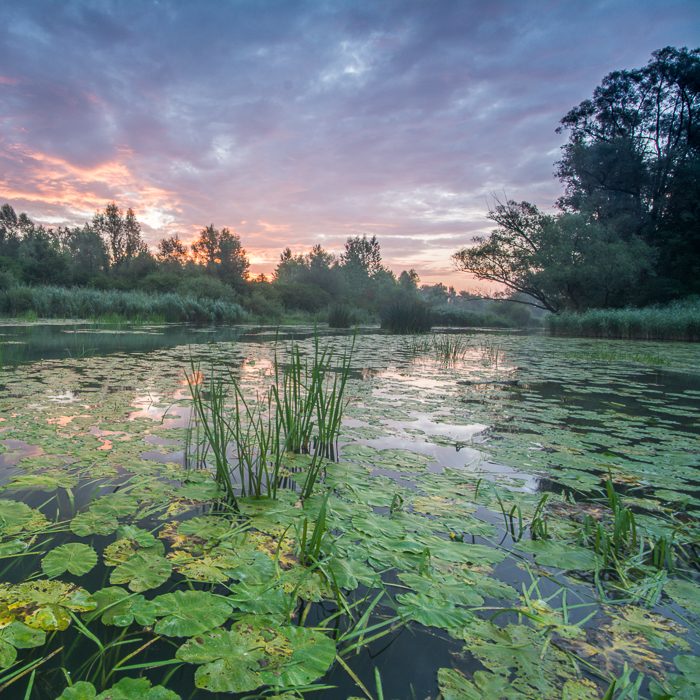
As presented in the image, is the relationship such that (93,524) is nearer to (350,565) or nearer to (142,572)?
(142,572)

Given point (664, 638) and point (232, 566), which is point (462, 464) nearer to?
point (664, 638)

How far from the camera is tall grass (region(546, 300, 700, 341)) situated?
37.0 feet

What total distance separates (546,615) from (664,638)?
253 mm

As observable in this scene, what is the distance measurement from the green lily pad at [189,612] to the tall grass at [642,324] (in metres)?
14.4

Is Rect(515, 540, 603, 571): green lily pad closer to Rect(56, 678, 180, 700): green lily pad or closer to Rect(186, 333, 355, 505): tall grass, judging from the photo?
Rect(186, 333, 355, 505): tall grass

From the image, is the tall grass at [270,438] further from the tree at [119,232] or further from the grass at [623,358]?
the tree at [119,232]

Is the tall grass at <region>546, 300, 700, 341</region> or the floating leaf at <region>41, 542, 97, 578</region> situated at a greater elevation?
the tall grass at <region>546, 300, 700, 341</region>

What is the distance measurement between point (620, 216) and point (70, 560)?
891 inches

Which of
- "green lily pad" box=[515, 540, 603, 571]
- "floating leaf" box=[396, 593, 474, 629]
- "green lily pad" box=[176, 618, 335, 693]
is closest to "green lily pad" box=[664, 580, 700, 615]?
"green lily pad" box=[515, 540, 603, 571]

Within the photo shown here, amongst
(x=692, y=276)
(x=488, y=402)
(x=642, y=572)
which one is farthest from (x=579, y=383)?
(x=692, y=276)

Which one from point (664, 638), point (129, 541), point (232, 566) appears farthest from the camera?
point (129, 541)

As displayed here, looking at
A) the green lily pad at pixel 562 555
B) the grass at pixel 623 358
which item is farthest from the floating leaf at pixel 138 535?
the grass at pixel 623 358

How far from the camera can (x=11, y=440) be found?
1934mm

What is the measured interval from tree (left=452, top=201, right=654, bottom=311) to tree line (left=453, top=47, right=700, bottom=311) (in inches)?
1.8
